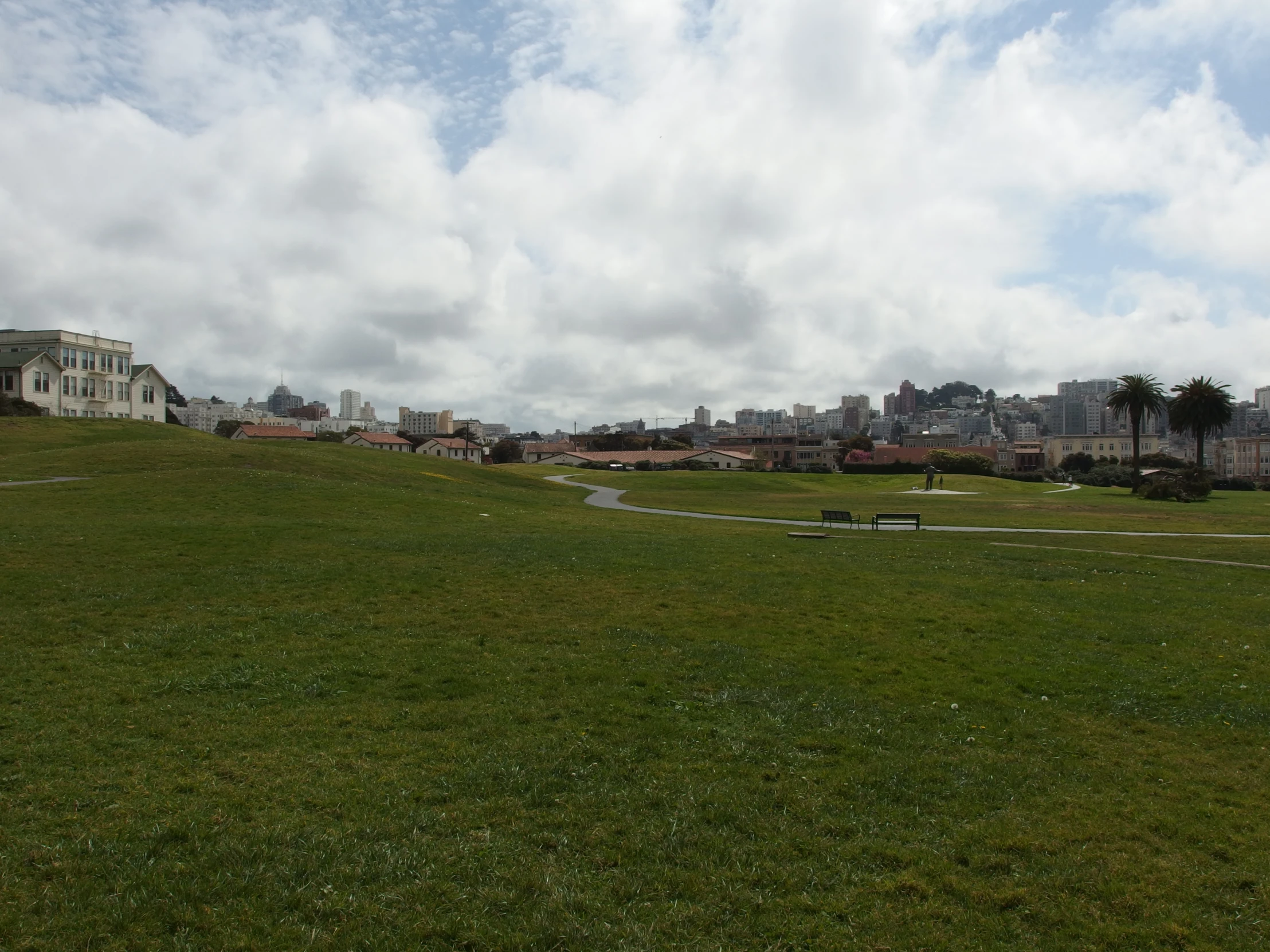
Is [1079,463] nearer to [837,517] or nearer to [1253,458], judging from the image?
[1253,458]

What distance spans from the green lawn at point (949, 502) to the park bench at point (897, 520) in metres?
2.17

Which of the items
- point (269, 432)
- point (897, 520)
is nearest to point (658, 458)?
point (269, 432)

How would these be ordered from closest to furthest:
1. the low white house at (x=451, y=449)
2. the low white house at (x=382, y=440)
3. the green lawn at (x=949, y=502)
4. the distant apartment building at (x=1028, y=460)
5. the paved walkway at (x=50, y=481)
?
the paved walkway at (x=50, y=481) → the green lawn at (x=949, y=502) → the low white house at (x=382, y=440) → the low white house at (x=451, y=449) → the distant apartment building at (x=1028, y=460)

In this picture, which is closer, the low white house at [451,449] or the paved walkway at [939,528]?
the paved walkway at [939,528]

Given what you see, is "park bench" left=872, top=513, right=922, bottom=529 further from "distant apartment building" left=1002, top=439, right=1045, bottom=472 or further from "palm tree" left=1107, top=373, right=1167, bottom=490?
"distant apartment building" left=1002, top=439, right=1045, bottom=472

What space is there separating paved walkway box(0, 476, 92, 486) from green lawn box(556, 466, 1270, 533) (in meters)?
27.4

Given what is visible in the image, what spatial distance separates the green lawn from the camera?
39344 mm

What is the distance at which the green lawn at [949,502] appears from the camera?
1549 inches

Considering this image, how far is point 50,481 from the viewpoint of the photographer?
3344 centimetres

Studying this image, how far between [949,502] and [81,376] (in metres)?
83.4

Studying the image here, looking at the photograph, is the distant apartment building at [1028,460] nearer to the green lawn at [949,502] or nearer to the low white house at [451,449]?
the green lawn at [949,502]

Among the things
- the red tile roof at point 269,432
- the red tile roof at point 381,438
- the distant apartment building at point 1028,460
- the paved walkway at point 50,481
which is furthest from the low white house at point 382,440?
the distant apartment building at point 1028,460

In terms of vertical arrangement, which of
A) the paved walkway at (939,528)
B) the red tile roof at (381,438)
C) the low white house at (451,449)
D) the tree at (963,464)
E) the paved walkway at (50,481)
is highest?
the red tile roof at (381,438)

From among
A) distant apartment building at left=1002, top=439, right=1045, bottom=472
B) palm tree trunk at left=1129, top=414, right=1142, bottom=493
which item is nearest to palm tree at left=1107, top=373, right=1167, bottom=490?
palm tree trunk at left=1129, top=414, right=1142, bottom=493
